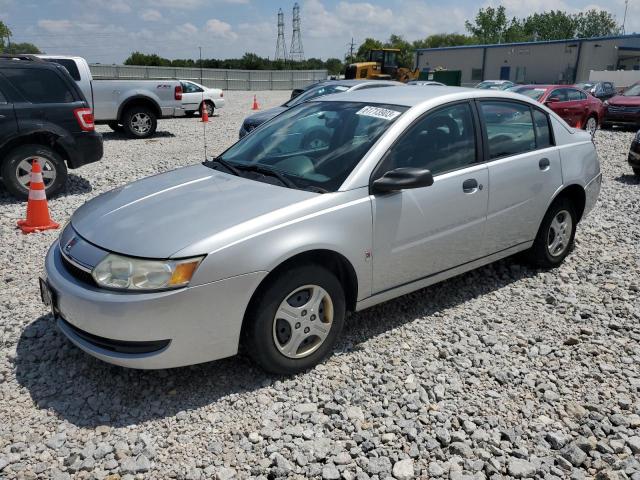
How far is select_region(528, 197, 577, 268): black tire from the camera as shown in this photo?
4.97 m

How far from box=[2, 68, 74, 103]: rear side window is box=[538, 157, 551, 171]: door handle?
6.26m

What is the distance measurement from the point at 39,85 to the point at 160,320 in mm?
6142

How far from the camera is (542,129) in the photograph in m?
4.92

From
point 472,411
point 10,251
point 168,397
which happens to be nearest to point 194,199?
point 168,397

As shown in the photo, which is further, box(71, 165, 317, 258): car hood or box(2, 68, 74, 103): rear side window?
box(2, 68, 74, 103): rear side window

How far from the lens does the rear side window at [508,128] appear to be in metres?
4.41

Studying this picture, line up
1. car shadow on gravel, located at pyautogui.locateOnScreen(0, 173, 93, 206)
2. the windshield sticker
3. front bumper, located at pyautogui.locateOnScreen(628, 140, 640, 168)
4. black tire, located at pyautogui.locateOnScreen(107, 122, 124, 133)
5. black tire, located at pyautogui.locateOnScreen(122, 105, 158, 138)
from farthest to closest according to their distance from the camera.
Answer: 1. black tire, located at pyautogui.locateOnScreen(107, 122, 124, 133)
2. black tire, located at pyautogui.locateOnScreen(122, 105, 158, 138)
3. front bumper, located at pyautogui.locateOnScreen(628, 140, 640, 168)
4. car shadow on gravel, located at pyautogui.locateOnScreen(0, 173, 93, 206)
5. the windshield sticker

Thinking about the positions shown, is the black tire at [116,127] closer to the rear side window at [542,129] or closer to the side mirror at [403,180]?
the rear side window at [542,129]

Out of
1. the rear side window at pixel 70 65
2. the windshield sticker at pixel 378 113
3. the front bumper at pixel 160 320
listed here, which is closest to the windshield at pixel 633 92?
the rear side window at pixel 70 65

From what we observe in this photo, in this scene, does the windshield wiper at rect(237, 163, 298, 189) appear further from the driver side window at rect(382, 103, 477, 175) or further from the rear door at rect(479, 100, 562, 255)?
the rear door at rect(479, 100, 562, 255)

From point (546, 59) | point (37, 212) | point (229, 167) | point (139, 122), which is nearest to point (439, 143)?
point (229, 167)

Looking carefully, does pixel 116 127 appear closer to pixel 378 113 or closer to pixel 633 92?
pixel 378 113

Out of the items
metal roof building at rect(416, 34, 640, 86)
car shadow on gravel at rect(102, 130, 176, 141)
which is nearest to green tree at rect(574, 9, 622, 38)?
metal roof building at rect(416, 34, 640, 86)

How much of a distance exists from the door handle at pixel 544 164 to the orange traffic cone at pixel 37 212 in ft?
17.0
